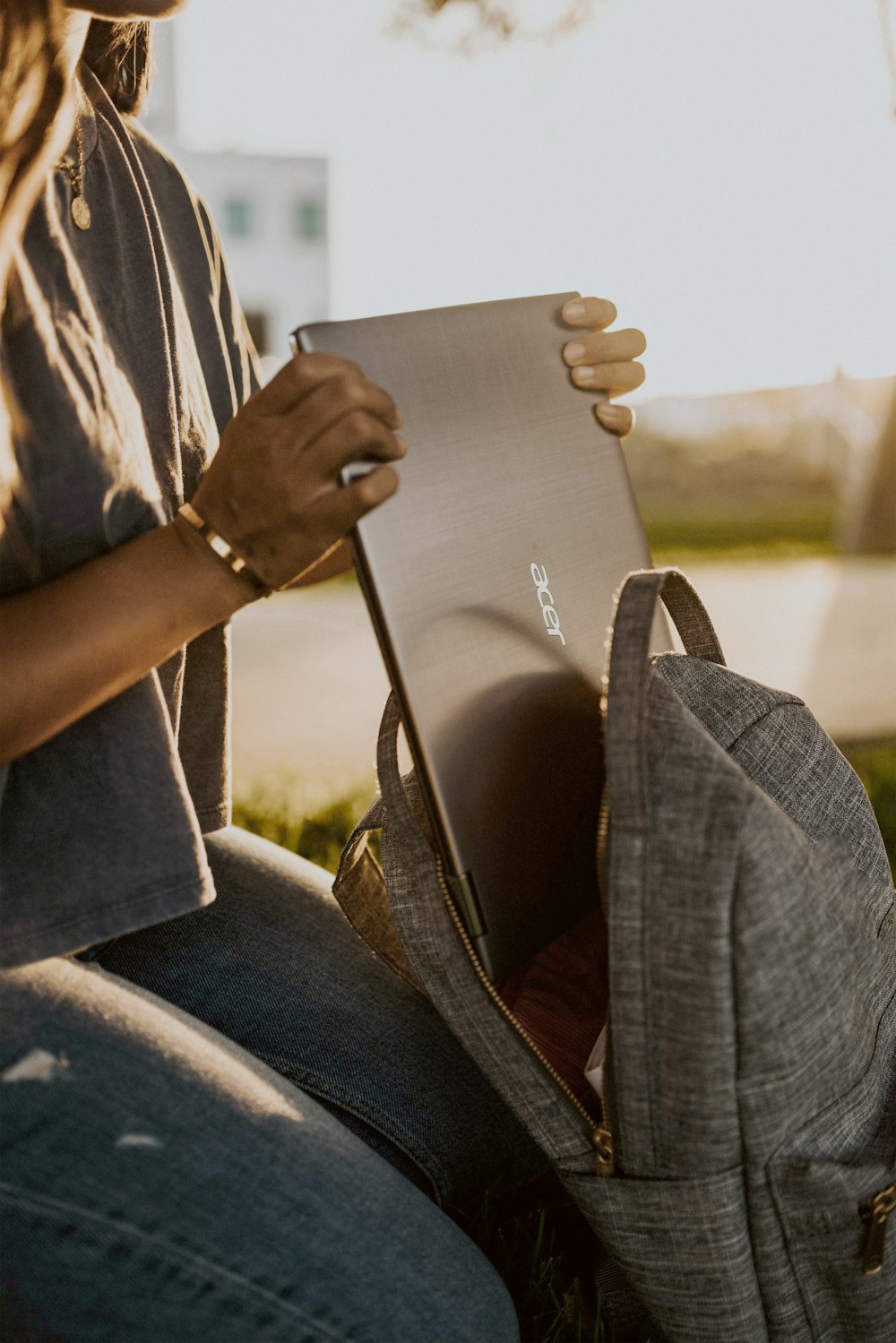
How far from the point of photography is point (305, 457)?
3.22 ft

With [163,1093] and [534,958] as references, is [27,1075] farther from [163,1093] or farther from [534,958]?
[534,958]

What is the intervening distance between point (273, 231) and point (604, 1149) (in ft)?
78.0

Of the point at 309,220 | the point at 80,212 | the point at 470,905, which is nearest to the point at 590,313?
the point at 80,212

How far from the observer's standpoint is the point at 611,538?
4.34 feet

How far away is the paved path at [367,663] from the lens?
3889mm

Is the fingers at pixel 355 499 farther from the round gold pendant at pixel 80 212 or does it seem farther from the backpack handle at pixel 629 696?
the round gold pendant at pixel 80 212

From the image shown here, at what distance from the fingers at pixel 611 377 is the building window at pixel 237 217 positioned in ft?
74.0

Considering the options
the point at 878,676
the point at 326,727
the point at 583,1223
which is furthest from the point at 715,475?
the point at 583,1223

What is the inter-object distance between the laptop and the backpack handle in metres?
A: 0.14

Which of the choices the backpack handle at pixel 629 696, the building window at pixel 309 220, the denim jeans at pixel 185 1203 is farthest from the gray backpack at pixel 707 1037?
the building window at pixel 309 220

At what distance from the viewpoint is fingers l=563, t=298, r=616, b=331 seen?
4.26 feet

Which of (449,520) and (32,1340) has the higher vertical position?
(449,520)

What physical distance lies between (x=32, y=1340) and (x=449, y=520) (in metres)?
0.77

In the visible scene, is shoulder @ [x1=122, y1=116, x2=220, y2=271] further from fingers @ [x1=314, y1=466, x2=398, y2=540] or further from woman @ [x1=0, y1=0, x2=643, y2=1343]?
fingers @ [x1=314, y1=466, x2=398, y2=540]
